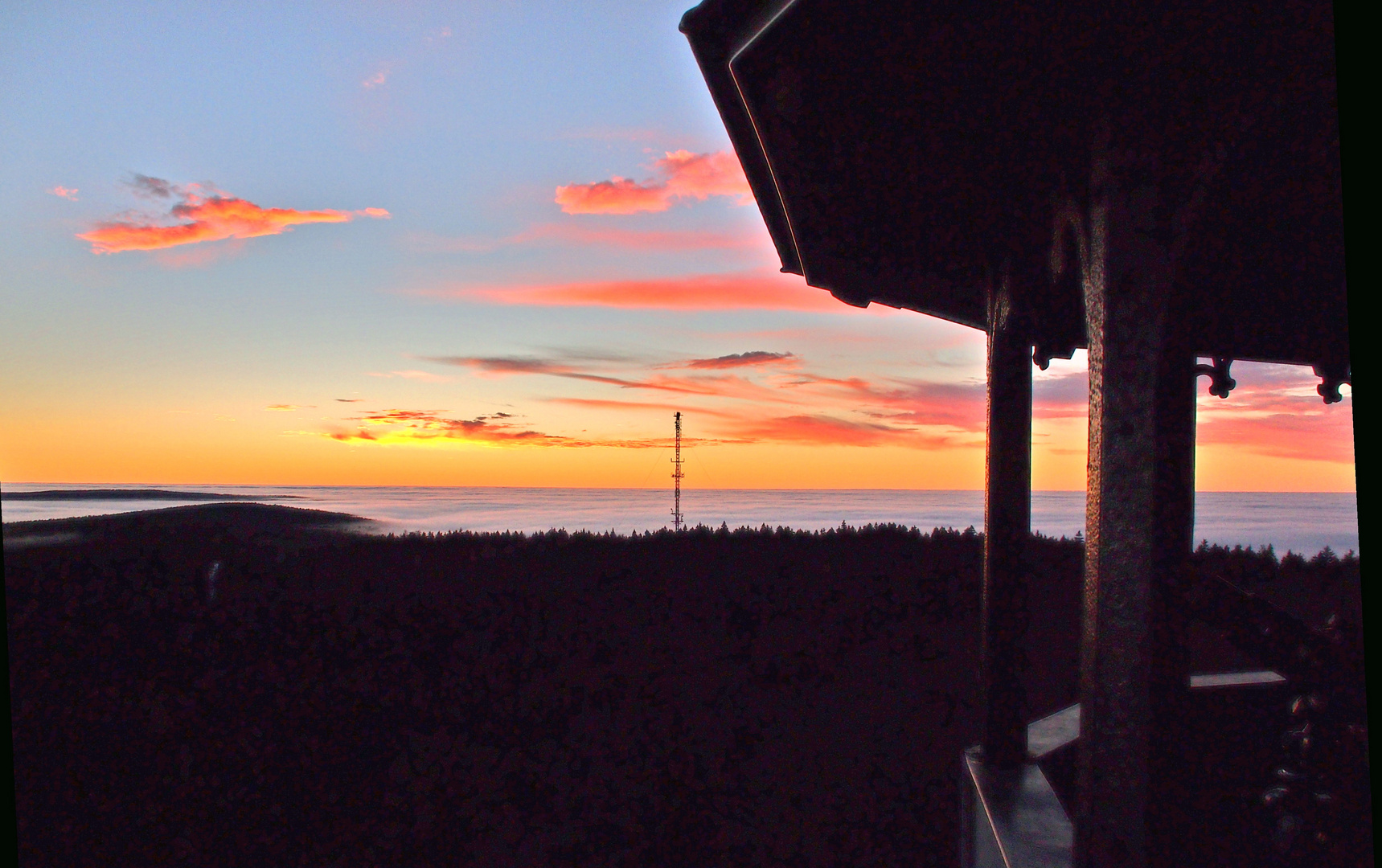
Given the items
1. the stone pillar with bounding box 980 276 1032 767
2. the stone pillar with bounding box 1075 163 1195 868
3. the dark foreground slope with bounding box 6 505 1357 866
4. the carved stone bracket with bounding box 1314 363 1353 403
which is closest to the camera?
the stone pillar with bounding box 1075 163 1195 868

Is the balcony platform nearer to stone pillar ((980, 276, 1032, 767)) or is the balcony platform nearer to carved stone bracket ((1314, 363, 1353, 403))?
stone pillar ((980, 276, 1032, 767))

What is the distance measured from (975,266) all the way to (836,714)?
5317mm

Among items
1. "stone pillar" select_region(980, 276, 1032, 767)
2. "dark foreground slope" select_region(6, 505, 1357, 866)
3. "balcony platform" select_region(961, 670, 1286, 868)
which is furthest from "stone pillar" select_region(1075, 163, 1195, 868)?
"dark foreground slope" select_region(6, 505, 1357, 866)

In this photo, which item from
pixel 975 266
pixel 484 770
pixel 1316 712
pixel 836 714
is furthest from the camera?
pixel 836 714

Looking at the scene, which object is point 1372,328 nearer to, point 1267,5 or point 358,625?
point 1267,5

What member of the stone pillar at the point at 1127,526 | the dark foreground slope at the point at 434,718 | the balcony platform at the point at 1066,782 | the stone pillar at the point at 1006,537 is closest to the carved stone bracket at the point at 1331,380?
the balcony platform at the point at 1066,782

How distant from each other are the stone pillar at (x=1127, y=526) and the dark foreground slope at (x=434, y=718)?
150 inches

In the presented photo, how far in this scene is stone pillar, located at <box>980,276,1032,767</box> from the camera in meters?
3.98

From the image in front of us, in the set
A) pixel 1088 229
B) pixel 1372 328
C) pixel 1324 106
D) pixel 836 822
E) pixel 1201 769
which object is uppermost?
pixel 1324 106

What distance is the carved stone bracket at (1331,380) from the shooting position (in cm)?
586

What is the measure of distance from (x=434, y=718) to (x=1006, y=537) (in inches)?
206

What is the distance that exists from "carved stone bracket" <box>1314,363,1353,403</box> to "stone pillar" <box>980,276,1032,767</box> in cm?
377

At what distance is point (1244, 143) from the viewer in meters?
Answer: 1.91

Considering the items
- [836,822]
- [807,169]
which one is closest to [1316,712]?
[807,169]
